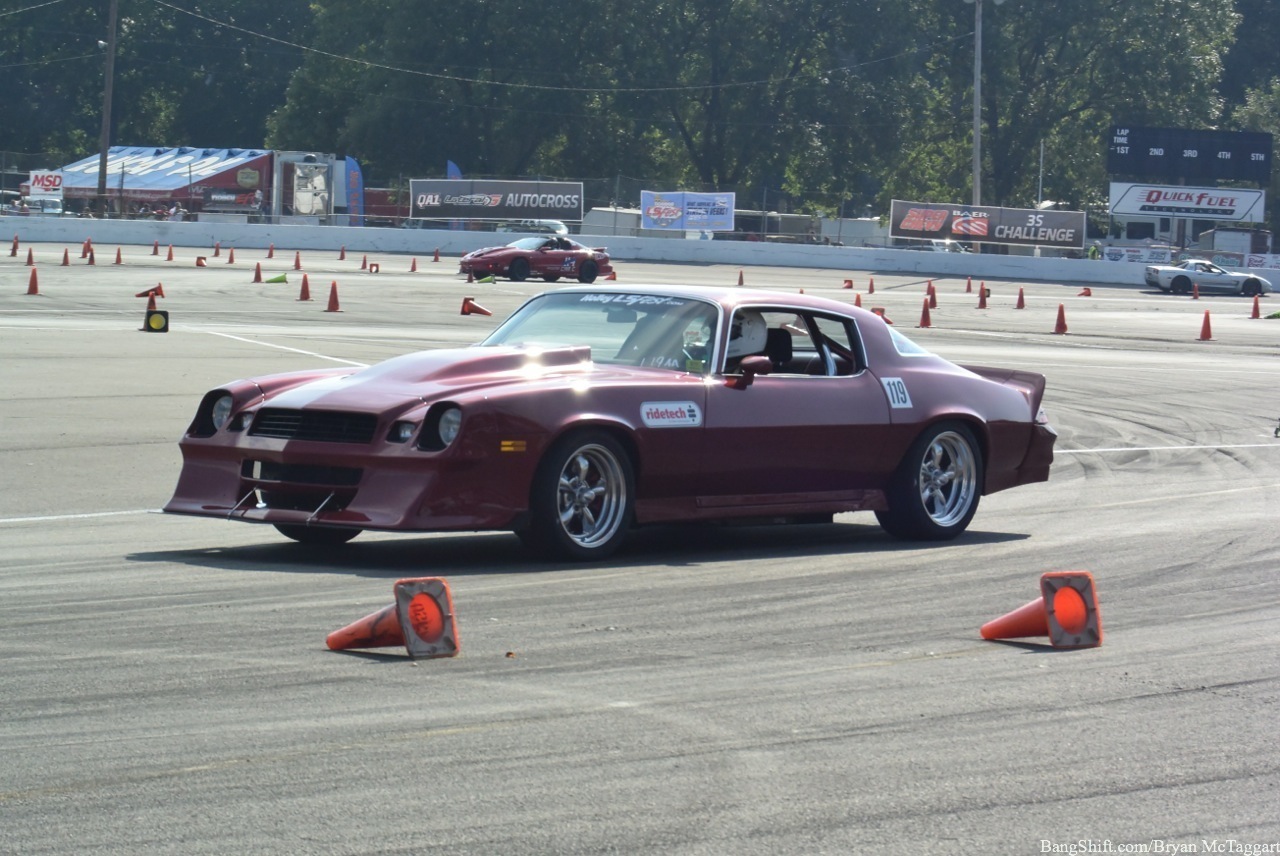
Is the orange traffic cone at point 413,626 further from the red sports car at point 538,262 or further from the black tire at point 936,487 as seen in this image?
the red sports car at point 538,262

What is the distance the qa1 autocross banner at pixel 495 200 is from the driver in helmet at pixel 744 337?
50.3 m

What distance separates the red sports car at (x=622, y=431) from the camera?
7.59 metres

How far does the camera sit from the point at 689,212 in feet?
195

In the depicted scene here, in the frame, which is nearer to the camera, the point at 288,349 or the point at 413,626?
the point at 413,626

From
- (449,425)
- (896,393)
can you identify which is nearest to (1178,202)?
(896,393)

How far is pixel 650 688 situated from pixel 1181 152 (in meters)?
68.9

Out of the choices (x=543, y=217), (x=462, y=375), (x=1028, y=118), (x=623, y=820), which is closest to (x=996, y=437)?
(x=462, y=375)

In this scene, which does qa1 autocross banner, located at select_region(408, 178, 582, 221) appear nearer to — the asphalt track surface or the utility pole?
the utility pole

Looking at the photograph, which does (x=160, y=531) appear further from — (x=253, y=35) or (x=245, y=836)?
(x=253, y=35)

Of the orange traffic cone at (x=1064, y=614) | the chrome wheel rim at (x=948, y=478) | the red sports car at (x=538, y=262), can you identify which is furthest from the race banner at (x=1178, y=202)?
the orange traffic cone at (x=1064, y=614)

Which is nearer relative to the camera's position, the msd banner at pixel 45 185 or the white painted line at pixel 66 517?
the white painted line at pixel 66 517

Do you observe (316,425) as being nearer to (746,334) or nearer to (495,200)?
(746,334)

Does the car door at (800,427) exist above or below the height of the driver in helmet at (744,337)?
below

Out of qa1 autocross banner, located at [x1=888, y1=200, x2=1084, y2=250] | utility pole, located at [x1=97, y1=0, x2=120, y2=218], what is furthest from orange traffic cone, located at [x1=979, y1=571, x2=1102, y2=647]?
utility pole, located at [x1=97, y1=0, x2=120, y2=218]
